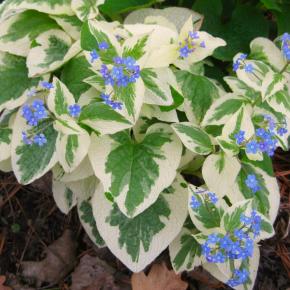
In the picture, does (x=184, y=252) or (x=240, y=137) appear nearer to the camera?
(x=240, y=137)

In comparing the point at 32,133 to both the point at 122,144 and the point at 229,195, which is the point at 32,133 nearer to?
the point at 122,144

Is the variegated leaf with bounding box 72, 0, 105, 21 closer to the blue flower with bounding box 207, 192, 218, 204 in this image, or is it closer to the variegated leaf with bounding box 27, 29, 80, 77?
the variegated leaf with bounding box 27, 29, 80, 77

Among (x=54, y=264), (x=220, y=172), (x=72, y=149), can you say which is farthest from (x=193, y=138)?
(x=54, y=264)

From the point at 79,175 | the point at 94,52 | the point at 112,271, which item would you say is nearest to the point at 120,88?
the point at 94,52

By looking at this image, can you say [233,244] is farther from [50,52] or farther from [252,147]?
[50,52]

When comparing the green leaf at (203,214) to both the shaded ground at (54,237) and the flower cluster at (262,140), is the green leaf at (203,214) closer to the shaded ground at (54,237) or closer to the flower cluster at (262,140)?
the flower cluster at (262,140)

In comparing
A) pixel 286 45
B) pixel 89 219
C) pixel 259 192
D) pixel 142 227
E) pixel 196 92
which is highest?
pixel 286 45

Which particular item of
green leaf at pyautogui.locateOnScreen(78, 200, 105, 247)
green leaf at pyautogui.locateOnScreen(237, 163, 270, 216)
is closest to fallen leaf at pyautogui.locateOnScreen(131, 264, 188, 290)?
green leaf at pyautogui.locateOnScreen(78, 200, 105, 247)
